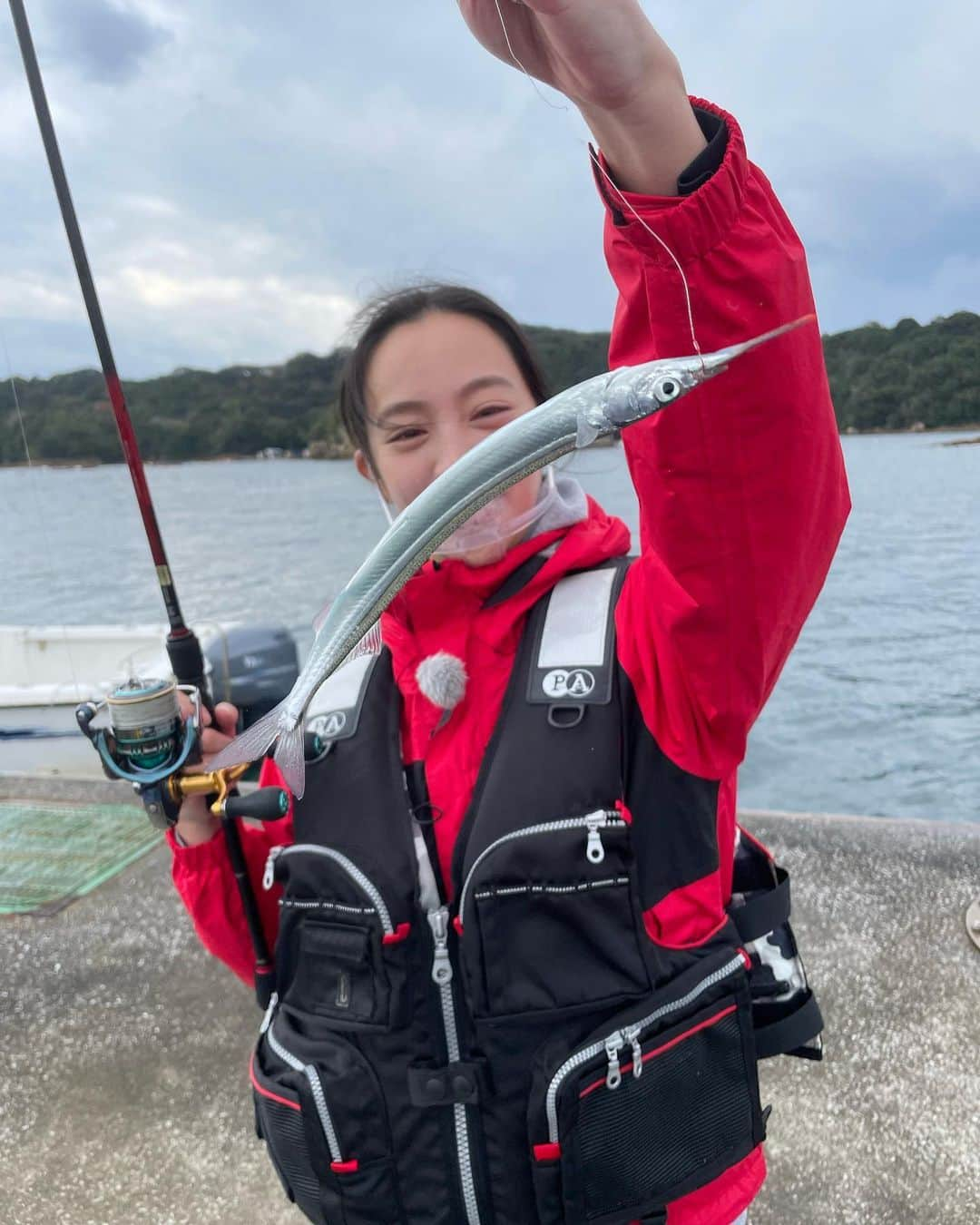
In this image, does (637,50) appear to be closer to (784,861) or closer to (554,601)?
(554,601)

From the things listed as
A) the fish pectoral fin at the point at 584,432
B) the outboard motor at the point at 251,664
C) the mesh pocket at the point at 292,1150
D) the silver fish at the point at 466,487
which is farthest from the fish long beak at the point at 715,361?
the outboard motor at the point at 251,664

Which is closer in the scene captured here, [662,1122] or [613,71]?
[613,71]

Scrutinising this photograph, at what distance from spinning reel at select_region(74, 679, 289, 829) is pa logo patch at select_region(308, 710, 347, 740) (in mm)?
159

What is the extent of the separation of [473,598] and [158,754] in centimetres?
80

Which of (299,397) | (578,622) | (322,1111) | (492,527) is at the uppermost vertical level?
(299,397)

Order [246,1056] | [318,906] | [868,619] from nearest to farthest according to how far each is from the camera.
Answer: [318,906] < [246,1056] < [868,619]

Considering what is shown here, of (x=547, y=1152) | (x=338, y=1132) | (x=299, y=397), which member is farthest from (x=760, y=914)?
(x=299, y=397)

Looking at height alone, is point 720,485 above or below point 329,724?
above

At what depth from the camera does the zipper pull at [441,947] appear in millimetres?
1674

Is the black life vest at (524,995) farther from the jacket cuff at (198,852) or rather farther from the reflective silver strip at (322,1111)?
the jacket cuff at (198,852)

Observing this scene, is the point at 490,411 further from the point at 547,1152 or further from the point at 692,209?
the point at 547,1152

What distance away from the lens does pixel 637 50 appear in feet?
3.59

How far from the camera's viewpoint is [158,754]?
6.33 feet

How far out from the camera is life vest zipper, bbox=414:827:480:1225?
1654 mm
